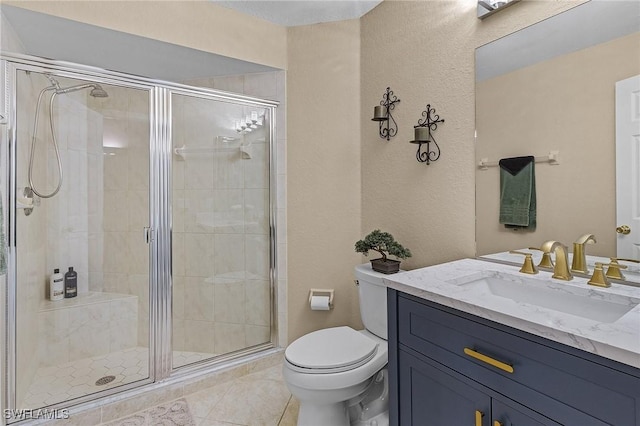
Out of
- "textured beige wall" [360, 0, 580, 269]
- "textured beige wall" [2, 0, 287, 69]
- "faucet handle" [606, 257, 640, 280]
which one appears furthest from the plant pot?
"textured beige wall" [2, 0, 287, 69]

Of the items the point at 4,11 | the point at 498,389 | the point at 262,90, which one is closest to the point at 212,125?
the point at 262,90

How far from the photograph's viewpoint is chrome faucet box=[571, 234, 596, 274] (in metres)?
1.21

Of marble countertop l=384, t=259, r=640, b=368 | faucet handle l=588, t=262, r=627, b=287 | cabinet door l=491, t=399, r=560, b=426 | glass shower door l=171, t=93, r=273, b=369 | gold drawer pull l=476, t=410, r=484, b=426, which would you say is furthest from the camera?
glass shower door l=171, t=93, r=273, b=369

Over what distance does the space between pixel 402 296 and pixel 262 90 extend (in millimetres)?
1937

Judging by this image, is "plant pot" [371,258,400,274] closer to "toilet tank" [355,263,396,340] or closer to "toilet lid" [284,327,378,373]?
"toilet tank" [355,263,396,340]

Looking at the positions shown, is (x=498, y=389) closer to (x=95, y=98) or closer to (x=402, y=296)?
(x=402, y=296)

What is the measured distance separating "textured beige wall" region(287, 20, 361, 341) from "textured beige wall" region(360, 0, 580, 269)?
0.11 m

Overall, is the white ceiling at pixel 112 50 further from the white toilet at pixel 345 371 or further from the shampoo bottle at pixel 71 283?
the white toilet at pixel 345 371

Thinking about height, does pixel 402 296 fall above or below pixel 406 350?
above

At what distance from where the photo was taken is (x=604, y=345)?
2.30 feet

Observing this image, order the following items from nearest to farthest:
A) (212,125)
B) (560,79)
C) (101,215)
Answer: (560,79) < (101,215) < (212,125)

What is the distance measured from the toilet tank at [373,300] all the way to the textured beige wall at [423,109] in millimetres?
327

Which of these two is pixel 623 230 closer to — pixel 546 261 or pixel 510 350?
pixel 546 261

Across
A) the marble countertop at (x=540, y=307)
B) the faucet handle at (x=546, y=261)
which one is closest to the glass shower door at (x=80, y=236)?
the marble countertop at (x=540, y=307)
